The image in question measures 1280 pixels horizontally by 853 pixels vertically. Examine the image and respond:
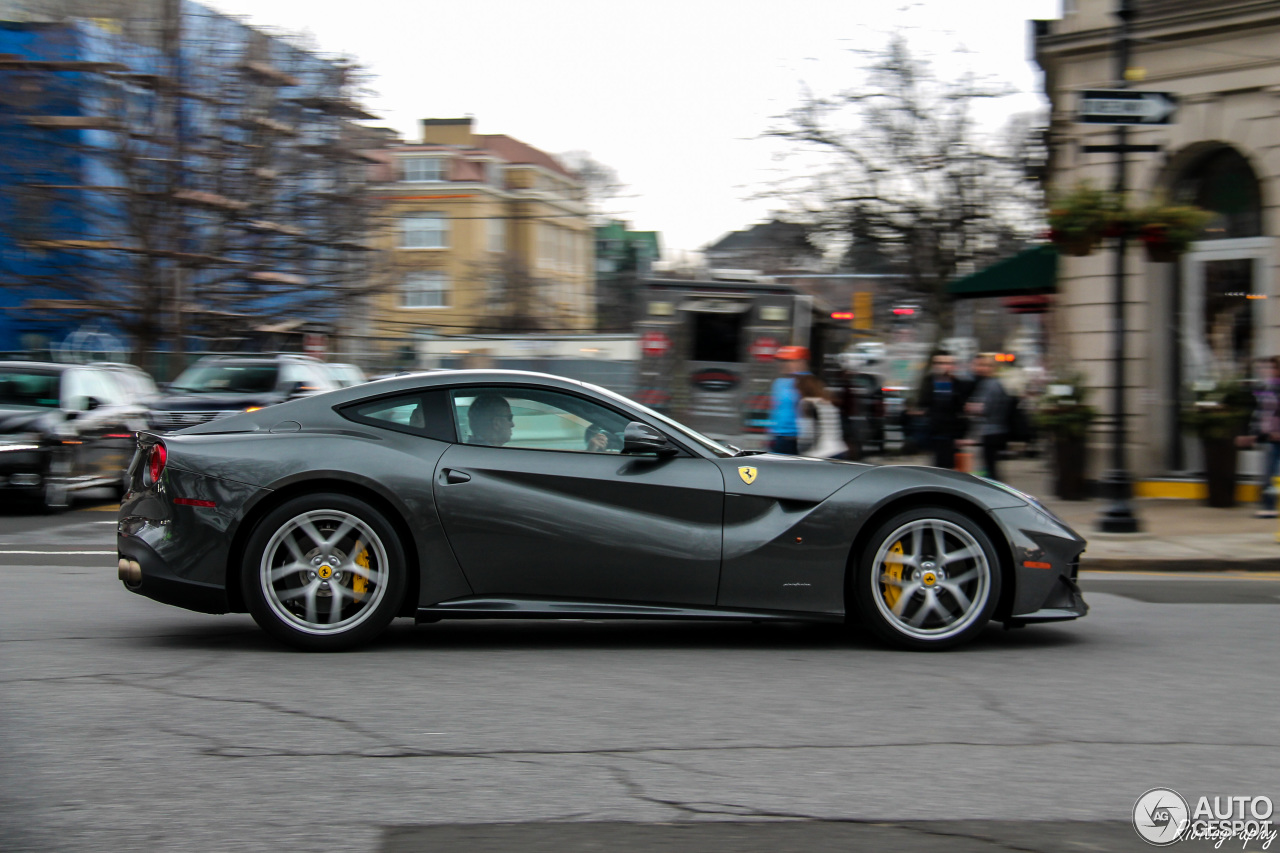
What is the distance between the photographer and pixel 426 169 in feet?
196

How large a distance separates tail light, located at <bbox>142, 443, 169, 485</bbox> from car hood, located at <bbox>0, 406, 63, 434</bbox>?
26.4 ft

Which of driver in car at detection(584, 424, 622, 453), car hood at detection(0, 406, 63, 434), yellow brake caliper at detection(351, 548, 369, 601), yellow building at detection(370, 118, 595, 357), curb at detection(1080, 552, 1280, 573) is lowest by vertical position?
curb at detection(1080, 552, 1280, 573)

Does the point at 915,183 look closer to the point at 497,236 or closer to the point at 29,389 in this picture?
the point at 29,389

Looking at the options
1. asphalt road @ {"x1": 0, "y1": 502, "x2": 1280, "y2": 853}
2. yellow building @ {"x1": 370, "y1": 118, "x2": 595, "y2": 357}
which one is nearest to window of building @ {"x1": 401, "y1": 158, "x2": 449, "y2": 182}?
yellow building @ {"x1": 370, "y1": 118, "x2": 595, "y2": 357}

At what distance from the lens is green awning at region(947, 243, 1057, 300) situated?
58.1 ft

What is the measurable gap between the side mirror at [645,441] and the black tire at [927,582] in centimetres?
106

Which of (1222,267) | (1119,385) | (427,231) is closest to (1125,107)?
(1119,385)

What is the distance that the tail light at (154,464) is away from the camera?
5930 mm

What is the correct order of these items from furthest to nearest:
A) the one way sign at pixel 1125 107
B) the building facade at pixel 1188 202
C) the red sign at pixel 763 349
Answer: the red sign at pixel 763 349 → the building facade at pixel 1188 202 → the one way sign at pixel 1125 107

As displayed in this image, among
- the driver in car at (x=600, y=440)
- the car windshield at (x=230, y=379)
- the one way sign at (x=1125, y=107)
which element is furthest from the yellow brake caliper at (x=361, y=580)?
the car windshield at (x=230, y=379)

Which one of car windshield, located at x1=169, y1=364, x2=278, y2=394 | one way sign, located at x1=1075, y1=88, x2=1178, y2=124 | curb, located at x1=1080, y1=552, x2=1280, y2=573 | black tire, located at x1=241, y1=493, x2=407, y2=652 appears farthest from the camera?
car windshield, located at x1=169, y1=364, x2=278, y2=394

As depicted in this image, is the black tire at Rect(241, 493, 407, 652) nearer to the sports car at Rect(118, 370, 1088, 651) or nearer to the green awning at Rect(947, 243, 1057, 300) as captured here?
the sports car at Rect(118, 370, 1088, 651)

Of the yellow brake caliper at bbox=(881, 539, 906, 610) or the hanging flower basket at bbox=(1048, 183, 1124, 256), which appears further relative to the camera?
the hanging flower basket at bbox=(1048, 183, 1124, 256)
